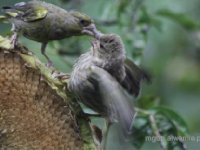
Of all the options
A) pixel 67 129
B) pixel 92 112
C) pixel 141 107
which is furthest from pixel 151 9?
pixel 67 129

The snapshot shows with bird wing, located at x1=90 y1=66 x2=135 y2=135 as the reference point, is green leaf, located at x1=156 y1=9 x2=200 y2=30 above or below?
below

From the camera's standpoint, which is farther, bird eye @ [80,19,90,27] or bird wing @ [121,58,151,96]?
bird eye @ [80,19,90,27]

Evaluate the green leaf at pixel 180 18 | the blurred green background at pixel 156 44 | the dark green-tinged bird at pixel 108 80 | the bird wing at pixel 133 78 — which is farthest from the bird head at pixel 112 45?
the green leaf at pixel 180 18

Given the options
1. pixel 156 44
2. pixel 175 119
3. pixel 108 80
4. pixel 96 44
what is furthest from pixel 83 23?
pixel 156 44

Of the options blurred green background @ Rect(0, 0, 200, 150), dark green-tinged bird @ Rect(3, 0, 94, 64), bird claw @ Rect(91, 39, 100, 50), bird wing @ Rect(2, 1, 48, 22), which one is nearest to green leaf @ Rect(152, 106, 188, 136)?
blurred green background @ Rect(0, 0, 200, 150)

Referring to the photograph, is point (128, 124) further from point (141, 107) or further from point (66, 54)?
point (66, 54)

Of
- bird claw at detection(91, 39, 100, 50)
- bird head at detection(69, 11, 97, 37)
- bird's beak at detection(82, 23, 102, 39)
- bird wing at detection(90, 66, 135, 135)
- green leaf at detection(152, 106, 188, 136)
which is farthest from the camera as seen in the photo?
green leaf at detection(152, 106, 188, 136)

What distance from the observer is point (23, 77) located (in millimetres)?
3143

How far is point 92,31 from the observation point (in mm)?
3760

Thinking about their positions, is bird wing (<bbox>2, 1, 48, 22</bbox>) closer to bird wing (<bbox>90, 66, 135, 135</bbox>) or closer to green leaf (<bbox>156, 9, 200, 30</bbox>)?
bird wing (<bbox>90, 66, 135, 135</bbox>)

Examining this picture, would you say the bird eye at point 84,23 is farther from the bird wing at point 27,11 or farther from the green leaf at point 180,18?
the green leaf at point 180,18

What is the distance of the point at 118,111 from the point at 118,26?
2111 millimetres

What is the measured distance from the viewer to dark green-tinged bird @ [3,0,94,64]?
11.8 feet

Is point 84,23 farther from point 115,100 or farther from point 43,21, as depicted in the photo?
point 115,100
